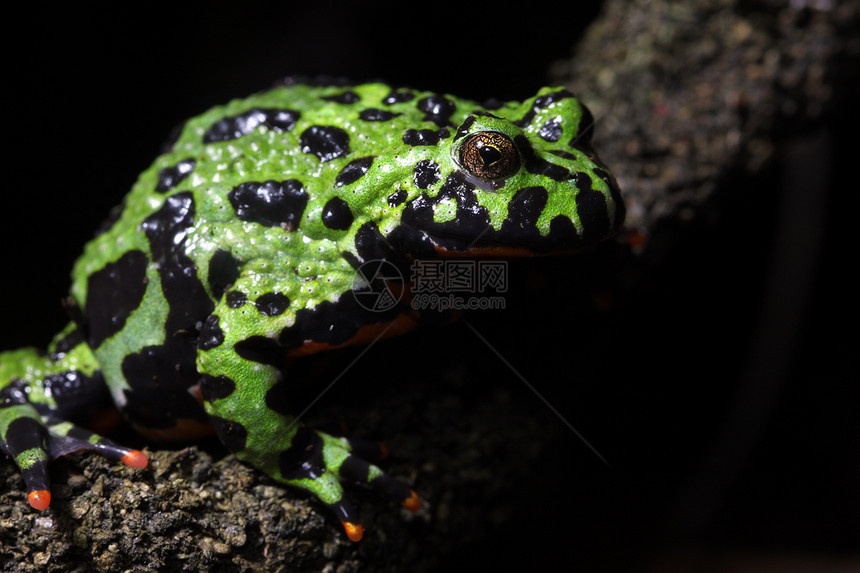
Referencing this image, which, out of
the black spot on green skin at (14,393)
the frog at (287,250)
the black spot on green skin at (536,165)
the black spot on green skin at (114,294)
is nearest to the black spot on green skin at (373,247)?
the frog at (287,250)

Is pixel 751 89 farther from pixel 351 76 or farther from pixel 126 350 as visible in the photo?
pixel 126 350

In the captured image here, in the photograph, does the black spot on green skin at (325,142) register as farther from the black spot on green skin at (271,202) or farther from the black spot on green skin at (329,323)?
the black spot on green skin at (329,323)

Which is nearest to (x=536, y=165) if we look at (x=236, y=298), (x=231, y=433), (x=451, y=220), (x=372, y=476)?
(x=451, y=220)

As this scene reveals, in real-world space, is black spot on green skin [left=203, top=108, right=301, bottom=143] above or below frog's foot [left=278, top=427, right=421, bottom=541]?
above

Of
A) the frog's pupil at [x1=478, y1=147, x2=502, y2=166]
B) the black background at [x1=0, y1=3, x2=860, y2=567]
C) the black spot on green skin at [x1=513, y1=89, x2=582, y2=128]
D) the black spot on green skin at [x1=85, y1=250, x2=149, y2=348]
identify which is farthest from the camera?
the black background at [x1=0, y1=3, x2=860, y2=567]

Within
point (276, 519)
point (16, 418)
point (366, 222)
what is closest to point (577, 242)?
point (366, 222)

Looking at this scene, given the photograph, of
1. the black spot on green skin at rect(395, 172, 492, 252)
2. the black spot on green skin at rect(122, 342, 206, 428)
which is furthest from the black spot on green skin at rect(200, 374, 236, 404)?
the black spot on green skin at rect(395, 172, 492, 252)

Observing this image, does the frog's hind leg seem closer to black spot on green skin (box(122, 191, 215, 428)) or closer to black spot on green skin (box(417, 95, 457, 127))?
black spot on green skin (box(122, 191, 215, 428))

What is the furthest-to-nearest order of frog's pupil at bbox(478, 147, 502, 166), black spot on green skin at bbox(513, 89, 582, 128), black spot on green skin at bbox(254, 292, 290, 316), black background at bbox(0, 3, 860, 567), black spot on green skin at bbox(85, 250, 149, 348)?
black background at bbox(0, 3, 860, 567) < black spot on green skin at bbox(85, 250, 149, 348) < black spot on green skin at bbox(513, 89, 582, 128) < black spot on green skin at bbox(254, 292, 290, 316) < frog's pupil at bbox(478, 147, 502, 166)
